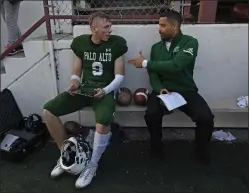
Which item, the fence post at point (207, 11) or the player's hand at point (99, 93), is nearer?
the player's hand at point (99, 93)

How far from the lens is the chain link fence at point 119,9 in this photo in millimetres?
3356

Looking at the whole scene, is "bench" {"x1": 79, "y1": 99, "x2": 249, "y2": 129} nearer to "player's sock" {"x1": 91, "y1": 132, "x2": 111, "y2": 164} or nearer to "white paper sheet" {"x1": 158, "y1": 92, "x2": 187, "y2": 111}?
"white paper sheet" {"x1": 158, "y1": 92, "x2": 187, "y2": 111}

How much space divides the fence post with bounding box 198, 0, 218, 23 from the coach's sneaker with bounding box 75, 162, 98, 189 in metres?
2.10

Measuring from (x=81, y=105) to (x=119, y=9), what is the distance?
1.53 meters

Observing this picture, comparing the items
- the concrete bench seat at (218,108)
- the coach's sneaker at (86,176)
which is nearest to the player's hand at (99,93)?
the concrete bench seat at (218,108)

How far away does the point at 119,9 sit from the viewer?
381cm

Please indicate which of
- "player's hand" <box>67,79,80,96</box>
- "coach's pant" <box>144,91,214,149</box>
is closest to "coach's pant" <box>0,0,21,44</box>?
"player's hand" <box>67,79,80,96</box>

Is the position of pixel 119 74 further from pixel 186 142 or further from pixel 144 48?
pixel 186 142

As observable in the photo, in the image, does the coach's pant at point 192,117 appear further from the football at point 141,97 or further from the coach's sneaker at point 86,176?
the coach's sneaker at point 86,176

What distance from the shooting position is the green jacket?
2.79m

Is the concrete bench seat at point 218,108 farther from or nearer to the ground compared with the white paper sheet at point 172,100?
nearer to the ground

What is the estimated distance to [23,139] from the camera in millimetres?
3189

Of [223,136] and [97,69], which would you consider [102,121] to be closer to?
[97,69]

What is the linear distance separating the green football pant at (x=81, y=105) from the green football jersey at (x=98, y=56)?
167mm
